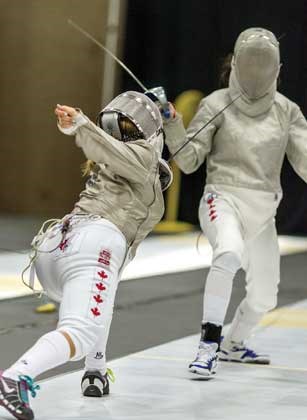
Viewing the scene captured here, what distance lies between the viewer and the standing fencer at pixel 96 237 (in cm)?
304

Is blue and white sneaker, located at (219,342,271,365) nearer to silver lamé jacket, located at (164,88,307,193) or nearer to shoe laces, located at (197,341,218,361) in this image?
shoe laces, located at (197,341,218,361)

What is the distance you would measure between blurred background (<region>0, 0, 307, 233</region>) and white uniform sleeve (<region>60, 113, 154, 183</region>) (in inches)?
269

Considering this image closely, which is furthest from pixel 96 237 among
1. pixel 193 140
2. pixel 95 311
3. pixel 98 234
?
pixel 193 140

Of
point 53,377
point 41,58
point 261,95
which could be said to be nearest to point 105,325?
point 53,377

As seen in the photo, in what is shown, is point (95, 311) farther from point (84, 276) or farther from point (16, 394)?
point (16, 394)

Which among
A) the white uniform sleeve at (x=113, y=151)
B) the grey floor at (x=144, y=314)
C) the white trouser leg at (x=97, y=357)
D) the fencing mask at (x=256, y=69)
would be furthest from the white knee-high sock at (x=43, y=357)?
the fencing mask at (x=256, y=69)

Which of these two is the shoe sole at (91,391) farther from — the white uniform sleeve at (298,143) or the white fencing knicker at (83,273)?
the white uniform sleeve at (298,143)

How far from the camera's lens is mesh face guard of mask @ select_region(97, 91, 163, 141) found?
11.3ft

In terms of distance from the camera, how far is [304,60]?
1009 centimetres

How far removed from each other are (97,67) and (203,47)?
1.15m

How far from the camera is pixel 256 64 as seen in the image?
4262 mm

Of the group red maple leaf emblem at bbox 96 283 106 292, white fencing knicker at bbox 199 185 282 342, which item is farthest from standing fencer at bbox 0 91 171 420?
white fencing knicker at bbox 199 185 282 342

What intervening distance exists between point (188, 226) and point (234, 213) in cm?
620

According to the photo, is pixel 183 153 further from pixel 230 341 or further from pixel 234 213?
pixel 230 341
